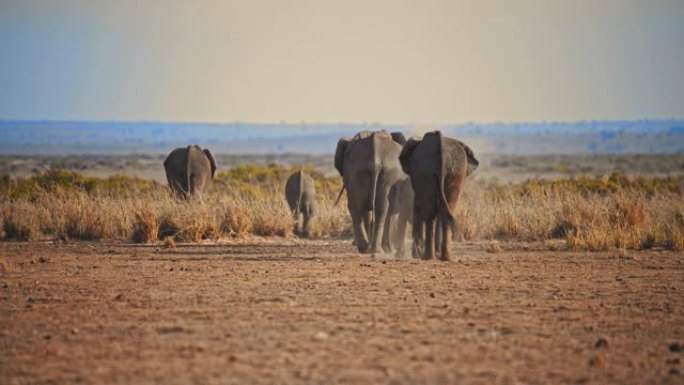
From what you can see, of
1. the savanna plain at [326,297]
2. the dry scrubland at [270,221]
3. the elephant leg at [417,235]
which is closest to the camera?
the savanna plain at [326,297]

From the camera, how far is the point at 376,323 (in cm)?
1203

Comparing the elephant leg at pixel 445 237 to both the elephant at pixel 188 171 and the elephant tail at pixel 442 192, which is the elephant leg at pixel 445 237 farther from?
the elephant at pixel 188 171

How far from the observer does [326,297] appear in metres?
14.0

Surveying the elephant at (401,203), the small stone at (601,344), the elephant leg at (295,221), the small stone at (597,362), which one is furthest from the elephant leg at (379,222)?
the small stone at (597,362)

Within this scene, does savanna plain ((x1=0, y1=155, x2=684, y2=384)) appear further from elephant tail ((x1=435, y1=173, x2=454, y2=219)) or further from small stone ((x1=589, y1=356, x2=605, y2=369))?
elephant tail ((x1=435, y1=173, x2=454, y2=219))

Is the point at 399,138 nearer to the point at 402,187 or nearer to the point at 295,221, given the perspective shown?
the point at 402,187

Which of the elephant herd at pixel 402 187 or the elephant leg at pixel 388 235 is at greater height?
the elephant herd at pixel 402 187

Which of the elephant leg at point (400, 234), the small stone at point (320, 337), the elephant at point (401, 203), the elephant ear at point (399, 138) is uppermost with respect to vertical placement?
the elephant ear at point (399, 138)

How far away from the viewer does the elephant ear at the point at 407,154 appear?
18906 mm

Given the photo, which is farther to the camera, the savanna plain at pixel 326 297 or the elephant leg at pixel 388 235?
the elephant leg at pixel 388 235

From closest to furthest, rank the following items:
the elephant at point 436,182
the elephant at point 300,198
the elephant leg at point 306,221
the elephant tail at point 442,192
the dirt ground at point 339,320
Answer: the dirt ground at point 339,320 < the elephant tail at point 442,192 < the elephant at point 436,182 < the elephant leg at point 306,221 < the elephant at point 300,198

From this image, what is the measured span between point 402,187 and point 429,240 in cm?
177

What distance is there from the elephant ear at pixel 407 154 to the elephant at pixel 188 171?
899 cm

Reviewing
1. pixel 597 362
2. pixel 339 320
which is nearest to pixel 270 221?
pixel 339 320
